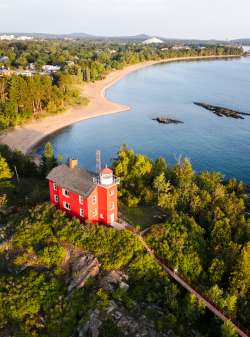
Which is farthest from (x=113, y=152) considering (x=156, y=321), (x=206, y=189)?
(x=156, y=321)

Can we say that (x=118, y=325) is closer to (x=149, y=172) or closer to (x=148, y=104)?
(x=149, y=172)

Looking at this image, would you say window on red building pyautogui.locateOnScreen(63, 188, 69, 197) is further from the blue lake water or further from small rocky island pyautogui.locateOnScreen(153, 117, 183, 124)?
small rocky island pyautogui.locateOnScreen(153, 117, 183, 124)

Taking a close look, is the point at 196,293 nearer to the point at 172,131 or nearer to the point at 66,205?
the point at 66,205

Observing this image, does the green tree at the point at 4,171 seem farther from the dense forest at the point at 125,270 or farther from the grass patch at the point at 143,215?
the grass patch at the point at 143,215

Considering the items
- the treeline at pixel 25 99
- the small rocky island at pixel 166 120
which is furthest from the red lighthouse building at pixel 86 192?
the small rocky island at pixel 166 120

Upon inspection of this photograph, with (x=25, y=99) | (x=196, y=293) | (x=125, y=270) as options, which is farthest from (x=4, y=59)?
(x=196, y=293)
